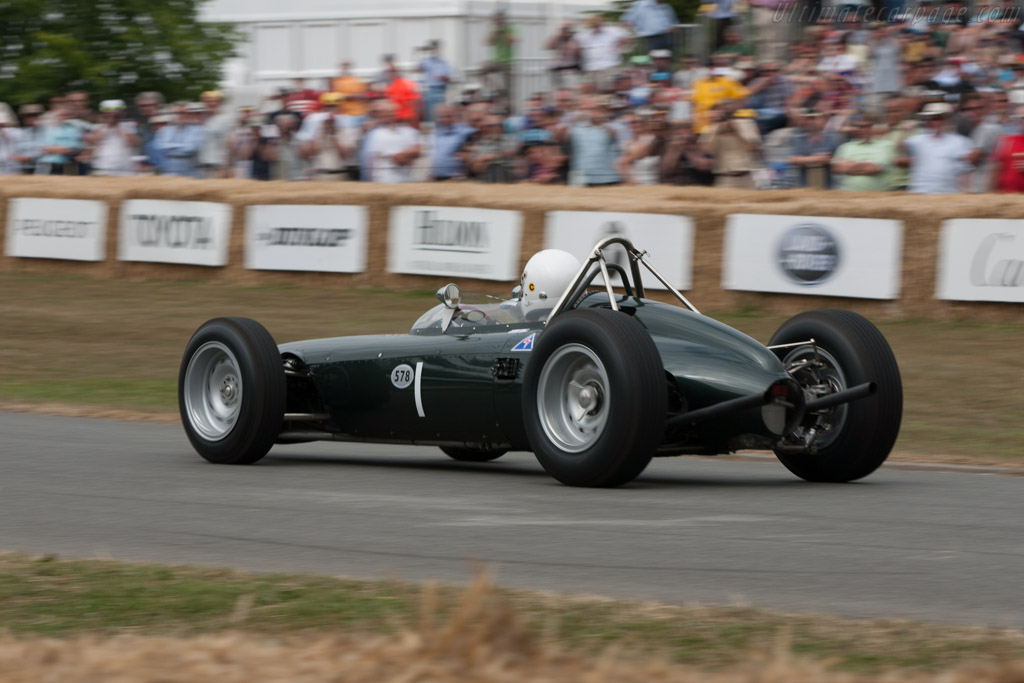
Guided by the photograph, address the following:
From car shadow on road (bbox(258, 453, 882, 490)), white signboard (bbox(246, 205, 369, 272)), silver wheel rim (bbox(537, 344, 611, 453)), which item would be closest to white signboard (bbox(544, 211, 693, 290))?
white signboard (bbox(246, 205, 369, 272))

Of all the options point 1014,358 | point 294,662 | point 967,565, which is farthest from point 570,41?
point 294,662

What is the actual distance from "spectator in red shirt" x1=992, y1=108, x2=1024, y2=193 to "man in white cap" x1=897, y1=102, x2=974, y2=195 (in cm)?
24

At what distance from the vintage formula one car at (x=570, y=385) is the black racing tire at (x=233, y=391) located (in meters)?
0.01

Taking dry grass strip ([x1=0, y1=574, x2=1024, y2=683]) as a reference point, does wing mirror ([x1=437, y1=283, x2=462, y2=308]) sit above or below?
above

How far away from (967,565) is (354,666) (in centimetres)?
281

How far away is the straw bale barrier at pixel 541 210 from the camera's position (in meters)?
14.5

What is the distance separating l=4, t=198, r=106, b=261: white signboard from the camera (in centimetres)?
2136

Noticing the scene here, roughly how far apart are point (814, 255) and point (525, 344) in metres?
7.46

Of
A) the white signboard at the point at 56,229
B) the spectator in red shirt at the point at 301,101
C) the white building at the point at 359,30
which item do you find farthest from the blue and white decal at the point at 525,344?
the white building at the point at 359,30

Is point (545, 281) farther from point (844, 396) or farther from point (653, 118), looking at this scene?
point (653, 118)

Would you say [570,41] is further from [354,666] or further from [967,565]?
[354,666]

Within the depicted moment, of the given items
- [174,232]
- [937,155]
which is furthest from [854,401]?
[174,232]

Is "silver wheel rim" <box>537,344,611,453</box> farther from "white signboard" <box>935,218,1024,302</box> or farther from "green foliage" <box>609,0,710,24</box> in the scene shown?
"green foliage" <box>609,0,710,24</box>

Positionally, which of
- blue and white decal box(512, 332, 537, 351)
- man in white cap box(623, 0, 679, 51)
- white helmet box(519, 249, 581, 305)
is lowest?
blue and white decal box(512, 332, 537, 351)
